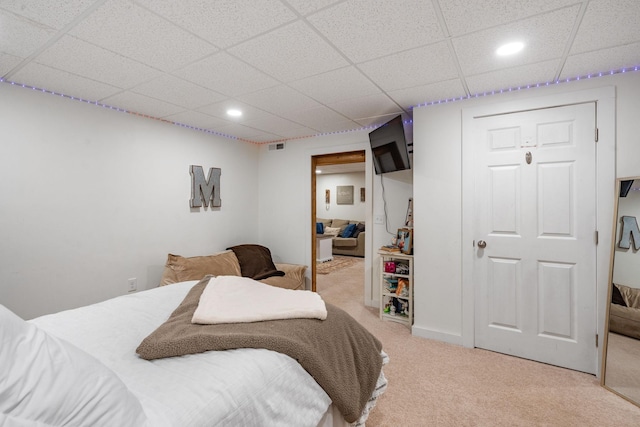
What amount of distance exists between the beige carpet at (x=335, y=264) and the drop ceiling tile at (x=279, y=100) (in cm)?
373

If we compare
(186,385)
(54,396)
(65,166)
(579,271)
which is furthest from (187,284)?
(579,271)

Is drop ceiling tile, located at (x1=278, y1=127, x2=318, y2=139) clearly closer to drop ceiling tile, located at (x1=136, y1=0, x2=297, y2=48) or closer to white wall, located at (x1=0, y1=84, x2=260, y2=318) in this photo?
white wall, located at (x1=0, y1=84, x2=260, y2=318)

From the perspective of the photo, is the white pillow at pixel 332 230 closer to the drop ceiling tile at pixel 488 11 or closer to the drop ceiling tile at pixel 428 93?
the drop ceiling tile at pixel 428 93

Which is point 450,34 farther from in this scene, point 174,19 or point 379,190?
point 379,190

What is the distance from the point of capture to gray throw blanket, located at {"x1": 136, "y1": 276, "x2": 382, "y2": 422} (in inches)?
48.8

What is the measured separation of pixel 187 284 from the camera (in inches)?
88.0

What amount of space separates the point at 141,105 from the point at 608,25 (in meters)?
3.69

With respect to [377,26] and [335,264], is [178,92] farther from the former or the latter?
[335,264]

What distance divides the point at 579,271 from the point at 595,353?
0.65 metres

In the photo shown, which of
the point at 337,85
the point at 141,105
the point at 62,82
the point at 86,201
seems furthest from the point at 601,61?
the point at 86,201

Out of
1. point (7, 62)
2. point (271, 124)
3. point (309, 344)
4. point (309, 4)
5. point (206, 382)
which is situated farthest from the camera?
point (271, 124)

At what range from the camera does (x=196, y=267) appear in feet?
11.1

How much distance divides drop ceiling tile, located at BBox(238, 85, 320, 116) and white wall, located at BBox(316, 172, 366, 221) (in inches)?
234

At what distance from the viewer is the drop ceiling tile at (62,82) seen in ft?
7.29
